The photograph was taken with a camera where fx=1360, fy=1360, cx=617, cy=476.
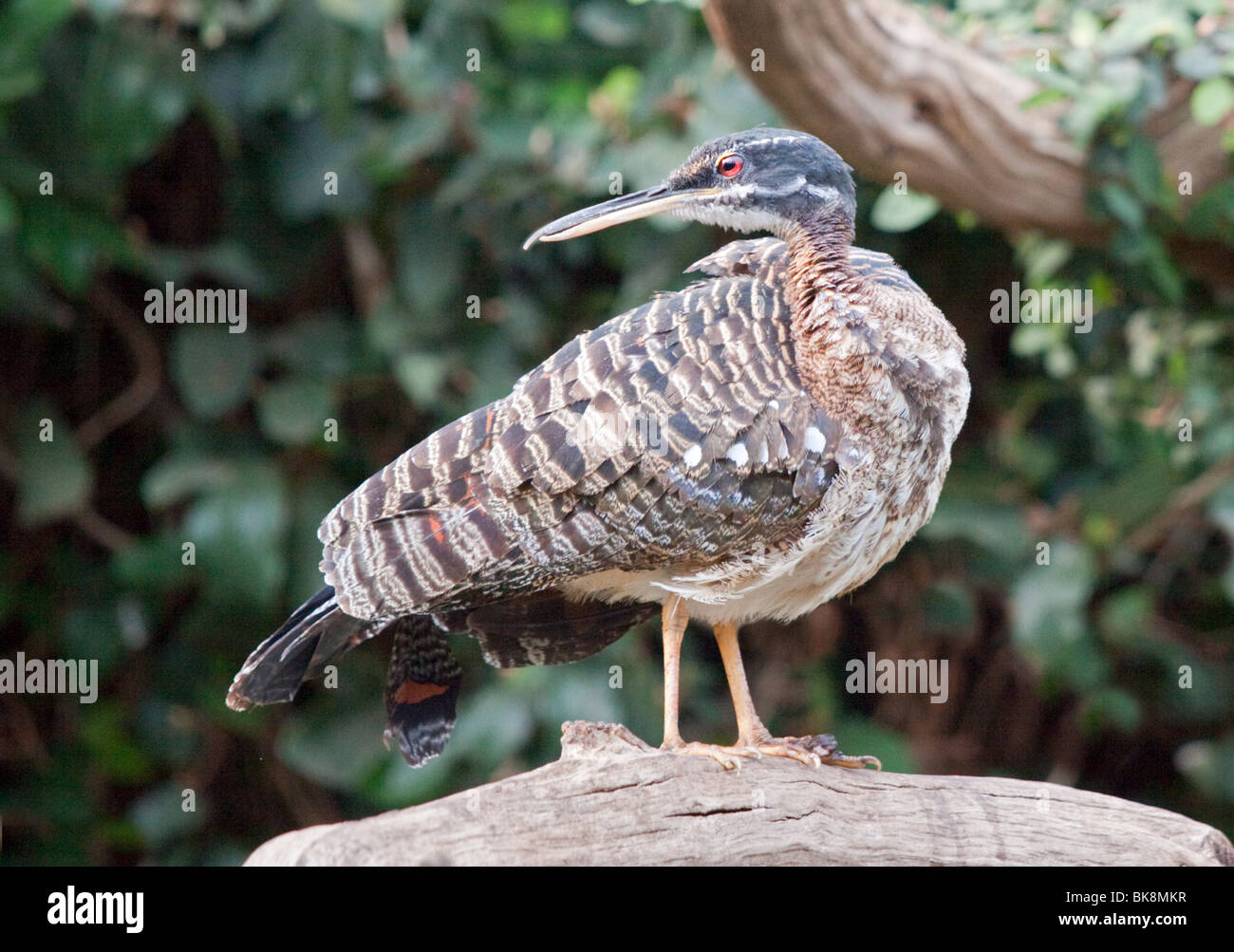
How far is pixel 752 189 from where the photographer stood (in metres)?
2.40

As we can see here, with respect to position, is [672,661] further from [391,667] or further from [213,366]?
[213,366]

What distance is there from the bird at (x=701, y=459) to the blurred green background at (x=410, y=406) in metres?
1.16

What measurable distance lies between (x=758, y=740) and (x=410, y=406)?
209 cm

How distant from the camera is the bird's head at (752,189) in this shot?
2396 millimetres

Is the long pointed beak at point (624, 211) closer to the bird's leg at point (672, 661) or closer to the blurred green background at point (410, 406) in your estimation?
the bird's leg at point (672, 661)

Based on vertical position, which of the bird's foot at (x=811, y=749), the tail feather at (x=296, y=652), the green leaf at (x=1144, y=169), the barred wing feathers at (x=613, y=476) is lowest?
the bird's foot at (x=811, y=749)

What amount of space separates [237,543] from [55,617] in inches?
40.6

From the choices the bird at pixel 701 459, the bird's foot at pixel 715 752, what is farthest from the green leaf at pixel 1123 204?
the bird's foot at pixel 715 752

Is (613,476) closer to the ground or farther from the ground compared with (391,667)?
farther from the ground

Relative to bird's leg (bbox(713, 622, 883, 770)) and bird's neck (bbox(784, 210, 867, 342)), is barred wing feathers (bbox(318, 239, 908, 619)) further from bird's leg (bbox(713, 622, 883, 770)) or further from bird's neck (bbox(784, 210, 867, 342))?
bird's leg (bbox(713, 622, 883, 770))

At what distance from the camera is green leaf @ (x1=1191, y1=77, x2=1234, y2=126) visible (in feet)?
9.84

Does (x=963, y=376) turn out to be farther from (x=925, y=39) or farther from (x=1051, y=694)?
(x=1051, y=694)
